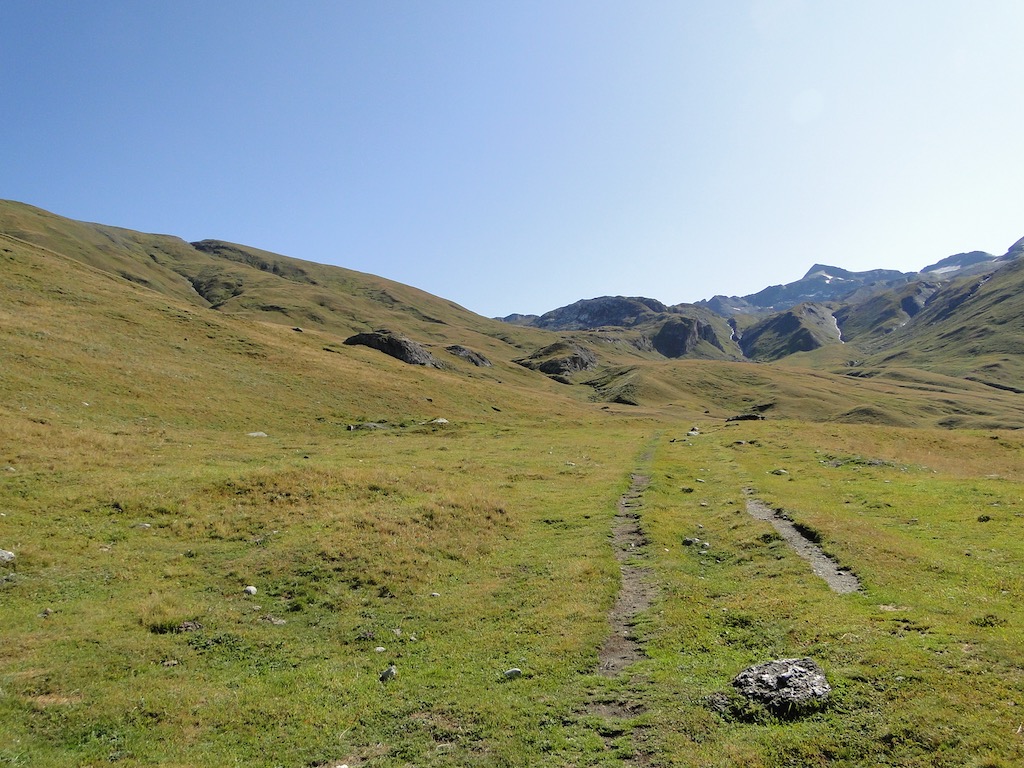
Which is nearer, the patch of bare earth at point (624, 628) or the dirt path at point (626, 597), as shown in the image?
the patch of bare earth at point (624, 628)

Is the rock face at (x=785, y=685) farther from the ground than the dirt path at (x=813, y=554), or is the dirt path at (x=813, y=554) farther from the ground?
the dirt path at (x=813, y=554)

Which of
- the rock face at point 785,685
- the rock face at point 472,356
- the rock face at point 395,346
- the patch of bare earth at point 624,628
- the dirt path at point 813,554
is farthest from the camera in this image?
the rock face at point 472,356

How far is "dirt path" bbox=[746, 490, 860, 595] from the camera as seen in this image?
59.3 ft

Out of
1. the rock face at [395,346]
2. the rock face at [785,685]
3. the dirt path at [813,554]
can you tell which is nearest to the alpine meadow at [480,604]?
the rock face at [785,685]

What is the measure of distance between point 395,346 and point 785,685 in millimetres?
110665

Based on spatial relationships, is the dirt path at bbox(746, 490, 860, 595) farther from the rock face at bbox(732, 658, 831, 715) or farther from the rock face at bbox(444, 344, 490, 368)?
the rock face at bbox(444, 344, 490, 368)

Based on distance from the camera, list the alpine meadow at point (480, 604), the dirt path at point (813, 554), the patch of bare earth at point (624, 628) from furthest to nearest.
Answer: the dirt path at point (813, 554)
the patch of bare earth at point (624, 628)
the alpine meadow at point (480, 604)

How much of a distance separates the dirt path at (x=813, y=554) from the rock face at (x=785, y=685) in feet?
20.6

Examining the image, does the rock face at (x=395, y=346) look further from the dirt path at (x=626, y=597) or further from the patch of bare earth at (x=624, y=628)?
the patch of bare earth at (x=624, y=628)

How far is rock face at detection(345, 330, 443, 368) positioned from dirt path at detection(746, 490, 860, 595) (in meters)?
92.9

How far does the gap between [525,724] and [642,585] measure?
9167 mm

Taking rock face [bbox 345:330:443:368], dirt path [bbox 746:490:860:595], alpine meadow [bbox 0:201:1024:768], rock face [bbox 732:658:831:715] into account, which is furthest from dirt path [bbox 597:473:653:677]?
rock face [bbox 345:330:443:368]

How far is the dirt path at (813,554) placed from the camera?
1806 centimetres

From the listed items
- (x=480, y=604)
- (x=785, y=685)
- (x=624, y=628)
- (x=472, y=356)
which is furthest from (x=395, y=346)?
(x=785, y=685)
